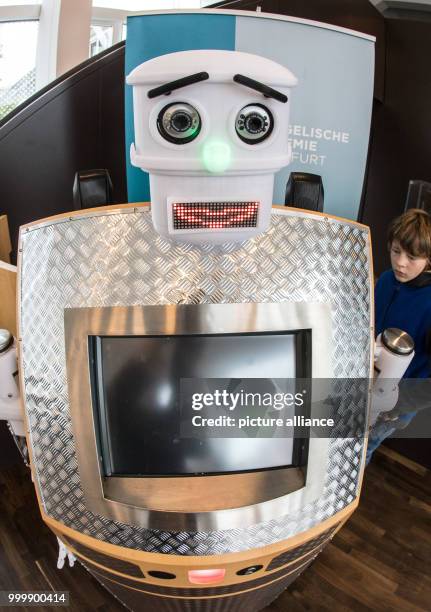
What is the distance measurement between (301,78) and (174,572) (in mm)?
1883

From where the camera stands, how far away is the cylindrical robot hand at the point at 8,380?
1.25 meters

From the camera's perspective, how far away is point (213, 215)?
104 centimetres

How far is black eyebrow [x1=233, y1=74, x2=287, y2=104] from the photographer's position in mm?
914

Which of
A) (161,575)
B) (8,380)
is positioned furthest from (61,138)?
(161,575)

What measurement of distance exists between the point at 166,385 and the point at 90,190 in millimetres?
529

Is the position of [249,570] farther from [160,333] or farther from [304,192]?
[304,192]

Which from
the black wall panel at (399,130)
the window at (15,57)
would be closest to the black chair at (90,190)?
the black wall panel at (399,130)

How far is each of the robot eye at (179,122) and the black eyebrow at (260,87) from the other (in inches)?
3.8

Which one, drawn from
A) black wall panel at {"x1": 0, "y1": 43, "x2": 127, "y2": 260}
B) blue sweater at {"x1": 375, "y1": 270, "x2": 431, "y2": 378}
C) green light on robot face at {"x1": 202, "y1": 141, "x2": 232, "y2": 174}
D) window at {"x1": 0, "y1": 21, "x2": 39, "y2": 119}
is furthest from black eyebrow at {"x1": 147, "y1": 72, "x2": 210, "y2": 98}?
window at {"x1": 0, "y1": 21, "x2": 39, "y2": 119}

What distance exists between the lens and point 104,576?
135 cm

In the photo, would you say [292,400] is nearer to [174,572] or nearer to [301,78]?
[174,572]

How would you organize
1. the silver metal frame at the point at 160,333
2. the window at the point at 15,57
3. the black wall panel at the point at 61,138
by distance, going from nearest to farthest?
the silver metal frame at the point at 160,333 → the black wall panel at the point at 61,138 → the window at the point at 15,57

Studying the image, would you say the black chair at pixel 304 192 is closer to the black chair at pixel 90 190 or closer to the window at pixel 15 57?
the black chair at pixel 90 190

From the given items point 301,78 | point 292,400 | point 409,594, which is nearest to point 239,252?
point 292,400
